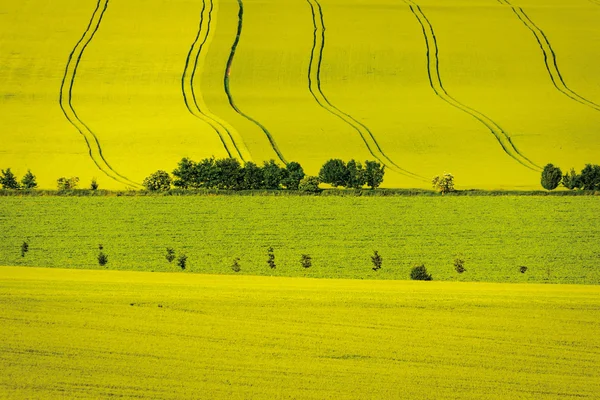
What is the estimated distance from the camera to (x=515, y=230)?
3234 centimetres

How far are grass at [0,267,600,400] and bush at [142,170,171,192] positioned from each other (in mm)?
17936

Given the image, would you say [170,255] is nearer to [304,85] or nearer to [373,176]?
[373,176]

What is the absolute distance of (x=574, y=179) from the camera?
40781 millimetres

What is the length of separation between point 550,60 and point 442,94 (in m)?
7.54

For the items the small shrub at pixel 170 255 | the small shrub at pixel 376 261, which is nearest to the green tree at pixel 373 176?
the small shrub at pixel 376 261

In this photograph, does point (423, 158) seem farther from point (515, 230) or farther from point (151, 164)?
point (515, 230)

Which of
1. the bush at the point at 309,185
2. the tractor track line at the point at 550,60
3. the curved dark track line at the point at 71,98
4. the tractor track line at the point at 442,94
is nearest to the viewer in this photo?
the bush at the point at 309,185

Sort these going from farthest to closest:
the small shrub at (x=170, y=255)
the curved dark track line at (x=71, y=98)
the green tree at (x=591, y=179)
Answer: the curved dark track line at (x=71, y=98) < the green tree at (x=591, y=179) < the small shrub at (x=170, y=255)

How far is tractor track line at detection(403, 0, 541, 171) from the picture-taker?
4841 centimetres

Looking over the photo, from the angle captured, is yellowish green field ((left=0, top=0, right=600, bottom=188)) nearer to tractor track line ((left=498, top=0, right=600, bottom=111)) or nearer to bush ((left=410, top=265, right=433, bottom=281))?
tractor track line ((left=498, top=0, right=600, bottom=111))

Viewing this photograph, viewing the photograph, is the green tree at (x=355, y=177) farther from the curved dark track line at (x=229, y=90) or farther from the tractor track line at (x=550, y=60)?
the tractor track line at (x=550, y=60)

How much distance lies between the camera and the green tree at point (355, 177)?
134 feet

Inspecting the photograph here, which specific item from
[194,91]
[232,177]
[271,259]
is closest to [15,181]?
[232,177]

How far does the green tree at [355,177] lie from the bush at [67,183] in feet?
30.7
